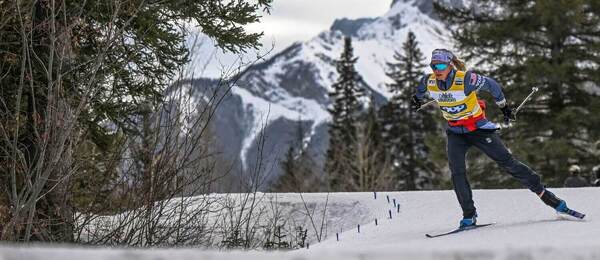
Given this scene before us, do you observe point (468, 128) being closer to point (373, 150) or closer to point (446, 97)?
point (446, 97)

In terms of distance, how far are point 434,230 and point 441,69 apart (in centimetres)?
184

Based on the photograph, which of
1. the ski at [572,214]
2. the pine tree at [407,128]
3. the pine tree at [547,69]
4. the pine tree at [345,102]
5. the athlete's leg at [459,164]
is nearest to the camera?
the ski at [572,214]

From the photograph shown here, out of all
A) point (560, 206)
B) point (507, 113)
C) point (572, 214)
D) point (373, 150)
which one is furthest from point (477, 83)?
point (373, 150)

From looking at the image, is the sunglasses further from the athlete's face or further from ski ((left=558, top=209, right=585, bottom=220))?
ski ((left=558, top=209, right=585, bottom=220))

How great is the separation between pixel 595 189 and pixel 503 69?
13459mm

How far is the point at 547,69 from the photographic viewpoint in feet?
67.5

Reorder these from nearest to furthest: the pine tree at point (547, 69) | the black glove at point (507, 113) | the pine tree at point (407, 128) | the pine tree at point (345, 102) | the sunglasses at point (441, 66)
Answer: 1. the sunglasses at point (441, 66)
2. the black glove at point (507, 113)
3. the pine tree at point (547, 69)
4. the pine tree at point (407, 128)
5. the pine tree at point (345, 102)

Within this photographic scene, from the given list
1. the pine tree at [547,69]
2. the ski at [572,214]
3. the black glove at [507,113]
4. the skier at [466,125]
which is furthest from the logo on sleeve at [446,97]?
the pine tree at [547,69]

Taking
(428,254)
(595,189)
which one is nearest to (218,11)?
(595,189)

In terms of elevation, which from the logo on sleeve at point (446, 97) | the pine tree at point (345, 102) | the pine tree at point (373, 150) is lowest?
the logo on sleeve at point (446, 97)

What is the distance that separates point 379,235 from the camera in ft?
26.0

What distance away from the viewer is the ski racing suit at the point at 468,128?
686cm

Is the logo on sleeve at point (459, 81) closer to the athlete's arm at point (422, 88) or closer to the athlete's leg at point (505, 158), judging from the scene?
the athlete's arm at point (422, 88)

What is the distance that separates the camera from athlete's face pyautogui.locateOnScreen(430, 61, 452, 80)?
22.3ft
